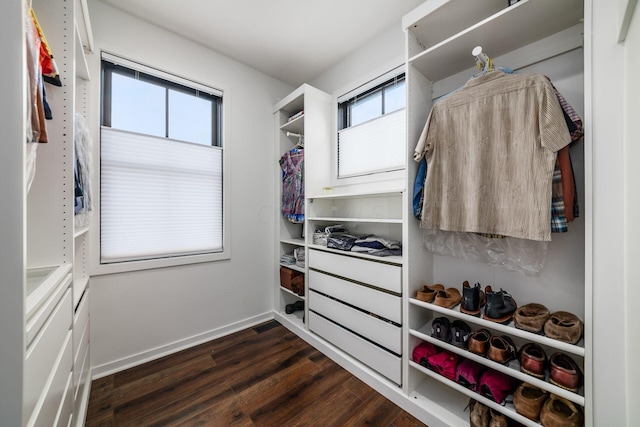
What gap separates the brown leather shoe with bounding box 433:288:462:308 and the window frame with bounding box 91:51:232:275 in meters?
1.87

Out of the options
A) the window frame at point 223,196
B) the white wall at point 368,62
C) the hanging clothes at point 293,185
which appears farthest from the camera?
the hanging clothes at point 293,185

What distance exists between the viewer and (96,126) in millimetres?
1746

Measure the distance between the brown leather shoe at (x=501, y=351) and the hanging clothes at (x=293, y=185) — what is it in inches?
66.5

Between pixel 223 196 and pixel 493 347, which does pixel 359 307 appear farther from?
pixel 223 196

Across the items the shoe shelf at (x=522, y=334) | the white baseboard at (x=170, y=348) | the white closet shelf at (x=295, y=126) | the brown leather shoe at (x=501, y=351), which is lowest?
the white baseboard at (x=170, y=348)

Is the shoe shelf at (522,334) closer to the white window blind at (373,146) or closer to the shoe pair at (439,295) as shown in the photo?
the shoe pair at (439,295)

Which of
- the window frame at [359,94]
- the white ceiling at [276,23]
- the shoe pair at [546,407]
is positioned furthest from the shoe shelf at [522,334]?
the white ceiling at [276,23]

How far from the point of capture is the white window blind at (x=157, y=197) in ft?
6.06

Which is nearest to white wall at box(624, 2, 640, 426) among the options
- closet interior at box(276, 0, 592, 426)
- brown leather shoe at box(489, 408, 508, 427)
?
closet interior at box(276, 0, 592, 426)

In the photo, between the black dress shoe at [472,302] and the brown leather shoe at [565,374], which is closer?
the brown leather shoe at [565,374]

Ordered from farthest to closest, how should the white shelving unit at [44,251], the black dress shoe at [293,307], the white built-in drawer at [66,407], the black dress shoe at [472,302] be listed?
the black dress shoe at [293,307]
the black dress shoe at [472,302]
the white built-in drawer at [66,407]
the white shelving unit at [44,251]

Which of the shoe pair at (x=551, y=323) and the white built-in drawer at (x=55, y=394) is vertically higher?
the shoe pair at (x=551, y=323)

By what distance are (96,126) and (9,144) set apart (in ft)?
5.28

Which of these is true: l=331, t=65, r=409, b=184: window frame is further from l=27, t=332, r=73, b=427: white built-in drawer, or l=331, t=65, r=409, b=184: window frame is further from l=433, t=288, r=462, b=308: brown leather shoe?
l=27, t=332, r=73, b=427: white built-in drawer
